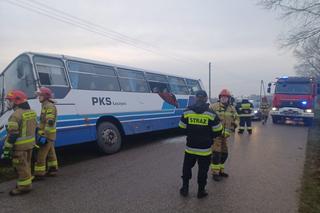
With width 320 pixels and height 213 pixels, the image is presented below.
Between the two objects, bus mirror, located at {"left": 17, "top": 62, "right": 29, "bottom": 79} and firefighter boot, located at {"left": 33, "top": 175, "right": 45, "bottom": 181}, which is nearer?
firefighter boot, located at {"left": 33, "top": 175, "right": 45, "bottom": 181}

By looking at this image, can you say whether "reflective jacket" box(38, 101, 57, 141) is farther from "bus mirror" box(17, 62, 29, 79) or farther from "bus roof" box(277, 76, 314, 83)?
"bus roof" box(277, 76, 314, 83)

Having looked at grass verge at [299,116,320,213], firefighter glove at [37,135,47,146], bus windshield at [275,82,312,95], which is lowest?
grass verge at [299,116,320,213]

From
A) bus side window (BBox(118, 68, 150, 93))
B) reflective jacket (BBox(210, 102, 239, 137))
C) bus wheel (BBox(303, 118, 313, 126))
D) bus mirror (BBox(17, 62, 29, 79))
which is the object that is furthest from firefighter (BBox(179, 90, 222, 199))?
bus wheel (BBox(303, 118, 313, 126))

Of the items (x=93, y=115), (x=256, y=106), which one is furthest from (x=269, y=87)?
(x=93, y=115)

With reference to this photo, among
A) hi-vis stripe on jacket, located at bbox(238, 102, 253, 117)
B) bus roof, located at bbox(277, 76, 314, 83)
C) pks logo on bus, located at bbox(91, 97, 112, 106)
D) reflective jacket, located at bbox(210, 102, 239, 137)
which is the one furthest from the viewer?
bus roof, located at bbox(277, 76, 314, 83)

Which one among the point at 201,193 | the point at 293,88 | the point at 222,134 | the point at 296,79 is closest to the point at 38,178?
the point at 201,193

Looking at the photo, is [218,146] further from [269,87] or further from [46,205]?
[269,87]

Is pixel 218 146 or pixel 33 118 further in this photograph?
pixel 218 146

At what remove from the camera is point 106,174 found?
6973 millimetres

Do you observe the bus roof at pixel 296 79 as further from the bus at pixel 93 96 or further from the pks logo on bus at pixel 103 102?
the pks logo on bus at pixel 103 102

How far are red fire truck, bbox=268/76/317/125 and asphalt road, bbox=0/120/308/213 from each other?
1076 centimetres

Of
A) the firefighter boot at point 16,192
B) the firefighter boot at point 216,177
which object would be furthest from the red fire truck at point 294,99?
the firefighter boot at point 16,192

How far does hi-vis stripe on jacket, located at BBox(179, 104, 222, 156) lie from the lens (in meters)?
5.36

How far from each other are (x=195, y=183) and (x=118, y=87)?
4.80 metres
